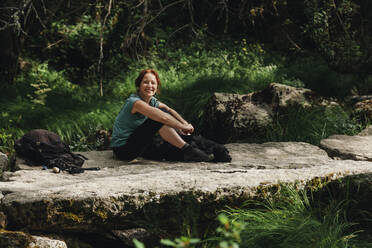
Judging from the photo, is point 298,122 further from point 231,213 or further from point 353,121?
point 231,213

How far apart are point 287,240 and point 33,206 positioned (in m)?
1.64

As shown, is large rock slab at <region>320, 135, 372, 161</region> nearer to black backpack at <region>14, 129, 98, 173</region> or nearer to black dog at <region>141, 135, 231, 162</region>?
black dog at <region>141, 135, 231, 162</region>

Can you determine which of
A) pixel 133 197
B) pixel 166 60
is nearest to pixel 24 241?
pixel 133 197

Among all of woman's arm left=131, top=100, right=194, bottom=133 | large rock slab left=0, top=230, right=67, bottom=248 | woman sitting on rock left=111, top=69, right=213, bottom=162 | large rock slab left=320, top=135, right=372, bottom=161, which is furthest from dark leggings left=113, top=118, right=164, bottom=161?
large rock slab left=320, top=135, right=372, bottom=161

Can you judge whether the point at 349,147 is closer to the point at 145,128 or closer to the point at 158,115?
the point at 158,115

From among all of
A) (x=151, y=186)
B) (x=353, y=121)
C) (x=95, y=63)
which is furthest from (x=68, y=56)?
(x=151, y=186)

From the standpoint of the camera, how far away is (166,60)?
31.6 ft

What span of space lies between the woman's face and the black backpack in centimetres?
98

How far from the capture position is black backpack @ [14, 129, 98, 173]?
4129 mm

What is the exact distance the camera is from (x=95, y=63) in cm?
947

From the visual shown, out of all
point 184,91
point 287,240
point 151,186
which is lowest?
point 287,240

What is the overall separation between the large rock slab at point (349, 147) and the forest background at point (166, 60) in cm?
71

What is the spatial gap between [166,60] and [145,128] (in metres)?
5.28

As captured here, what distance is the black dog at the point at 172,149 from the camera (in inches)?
180
